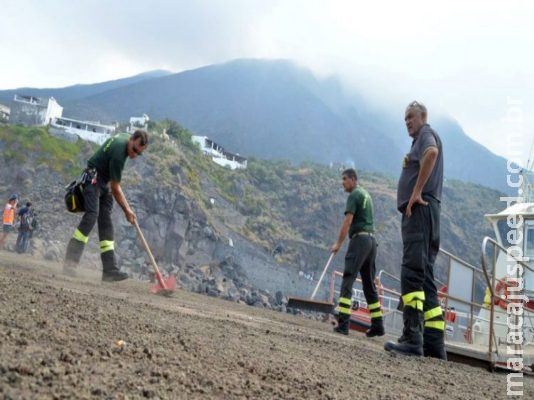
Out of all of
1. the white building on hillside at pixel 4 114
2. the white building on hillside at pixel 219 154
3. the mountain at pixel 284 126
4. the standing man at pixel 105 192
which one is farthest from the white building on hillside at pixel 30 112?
the mountain at pixel 284 126

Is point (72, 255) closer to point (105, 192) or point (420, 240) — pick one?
point (105, 192)

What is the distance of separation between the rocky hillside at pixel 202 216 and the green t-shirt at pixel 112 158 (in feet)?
46.4

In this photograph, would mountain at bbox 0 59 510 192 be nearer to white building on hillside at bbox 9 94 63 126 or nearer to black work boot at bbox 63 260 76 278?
white building on hillside at bbox 9 94 63 126

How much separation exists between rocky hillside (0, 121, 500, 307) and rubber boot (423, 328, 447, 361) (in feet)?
54.9

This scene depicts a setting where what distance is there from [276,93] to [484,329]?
190787mm

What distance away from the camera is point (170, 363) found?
1.89 m

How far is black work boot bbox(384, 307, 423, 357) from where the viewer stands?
365cm

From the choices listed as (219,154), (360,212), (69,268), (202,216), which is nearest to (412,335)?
(360,212)

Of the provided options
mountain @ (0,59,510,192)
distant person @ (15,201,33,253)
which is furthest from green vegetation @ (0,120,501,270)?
mountain @ (0,59,510,192)

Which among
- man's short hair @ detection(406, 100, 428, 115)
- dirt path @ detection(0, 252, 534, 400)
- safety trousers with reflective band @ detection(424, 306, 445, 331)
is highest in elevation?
man's short hair @ detection(406, 100, 428, 115)

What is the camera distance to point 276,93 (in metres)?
194

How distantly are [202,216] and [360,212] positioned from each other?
36.3 m

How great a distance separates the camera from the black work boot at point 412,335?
3650 millimetres

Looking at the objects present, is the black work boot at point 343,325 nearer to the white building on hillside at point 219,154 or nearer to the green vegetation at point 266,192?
the green vegetation at point 266,192
